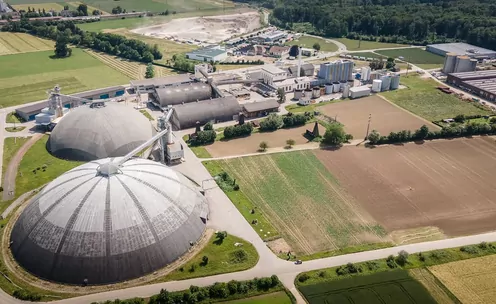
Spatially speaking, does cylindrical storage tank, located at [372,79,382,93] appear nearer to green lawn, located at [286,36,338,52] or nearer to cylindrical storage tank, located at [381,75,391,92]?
cylindrical storage tank, located at [381,75,391,92]

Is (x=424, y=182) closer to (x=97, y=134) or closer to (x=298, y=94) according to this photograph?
(x=298, y=94)

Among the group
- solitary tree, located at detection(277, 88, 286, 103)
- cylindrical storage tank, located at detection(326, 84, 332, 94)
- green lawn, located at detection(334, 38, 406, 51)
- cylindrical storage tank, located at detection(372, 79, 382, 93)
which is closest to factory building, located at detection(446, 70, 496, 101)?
cylindrical storage tank, located at detection(372, 79, 382, 93)

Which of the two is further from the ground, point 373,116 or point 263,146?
point 373,116

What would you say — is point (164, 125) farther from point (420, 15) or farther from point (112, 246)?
point (420, 15)

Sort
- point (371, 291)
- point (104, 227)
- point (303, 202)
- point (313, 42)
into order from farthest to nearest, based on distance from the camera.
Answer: point (313, 42), point (303, 202), point (104, 227), point (371, 291)

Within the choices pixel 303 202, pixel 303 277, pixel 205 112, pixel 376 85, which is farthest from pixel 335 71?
pixel 303 277

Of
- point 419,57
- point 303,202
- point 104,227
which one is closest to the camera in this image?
point 104,227

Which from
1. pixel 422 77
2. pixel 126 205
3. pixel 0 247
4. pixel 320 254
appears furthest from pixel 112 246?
pixel 422 77
